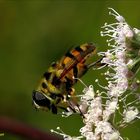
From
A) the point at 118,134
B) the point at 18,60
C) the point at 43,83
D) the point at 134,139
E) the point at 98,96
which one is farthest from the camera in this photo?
the point at 18,60

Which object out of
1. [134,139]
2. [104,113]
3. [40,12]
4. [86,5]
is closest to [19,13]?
[40,12]

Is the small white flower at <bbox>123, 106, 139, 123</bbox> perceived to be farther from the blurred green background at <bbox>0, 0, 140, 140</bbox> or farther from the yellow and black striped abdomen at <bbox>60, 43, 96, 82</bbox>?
the blurred green background at <bbox>0, 0, 140, 140</bbox>

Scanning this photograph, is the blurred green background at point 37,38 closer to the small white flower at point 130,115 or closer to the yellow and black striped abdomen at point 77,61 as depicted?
the yellow and black striped abdomen at point 77,61

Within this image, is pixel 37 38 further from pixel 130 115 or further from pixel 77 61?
pixel 130 115

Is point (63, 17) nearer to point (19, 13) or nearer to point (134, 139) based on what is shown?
point (19, 13)

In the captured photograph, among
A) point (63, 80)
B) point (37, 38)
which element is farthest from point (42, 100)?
point (37, 38)

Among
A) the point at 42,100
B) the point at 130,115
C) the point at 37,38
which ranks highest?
the point at 37,38

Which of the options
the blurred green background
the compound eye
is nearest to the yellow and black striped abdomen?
the compound eye
